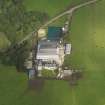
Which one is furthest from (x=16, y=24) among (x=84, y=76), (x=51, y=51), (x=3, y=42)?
(x=84, y=76)

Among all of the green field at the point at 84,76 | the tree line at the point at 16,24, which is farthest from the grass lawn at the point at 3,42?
the green field at the point at 84,76

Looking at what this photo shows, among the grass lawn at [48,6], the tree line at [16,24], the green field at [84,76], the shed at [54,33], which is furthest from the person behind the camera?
the grass lawn at [48,6]

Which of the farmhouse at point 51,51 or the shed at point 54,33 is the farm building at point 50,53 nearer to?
the farmhouse at point 51,51

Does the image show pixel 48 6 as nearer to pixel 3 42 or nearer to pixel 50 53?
pixel 50 53

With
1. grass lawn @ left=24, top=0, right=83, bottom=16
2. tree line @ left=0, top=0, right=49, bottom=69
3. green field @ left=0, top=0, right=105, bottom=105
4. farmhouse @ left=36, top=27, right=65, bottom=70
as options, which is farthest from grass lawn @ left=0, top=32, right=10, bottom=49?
grass lawn @ left=24, top=0, right=83, bottom=16

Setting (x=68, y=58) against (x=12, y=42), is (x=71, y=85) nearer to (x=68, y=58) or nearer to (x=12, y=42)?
(x=68, y=58)

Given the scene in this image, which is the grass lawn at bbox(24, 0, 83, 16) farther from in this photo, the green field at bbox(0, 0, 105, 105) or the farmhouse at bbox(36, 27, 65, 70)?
the farmhouse at bbox(36, 27, 65, 70)

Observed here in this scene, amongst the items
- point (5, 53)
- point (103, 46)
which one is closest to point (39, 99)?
point (5, 53)

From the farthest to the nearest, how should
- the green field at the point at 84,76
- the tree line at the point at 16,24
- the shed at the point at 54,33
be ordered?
1. the shed at the point at 54,33
2. the tree line at the point at 16,24
3. the green field at the point at 84,76
